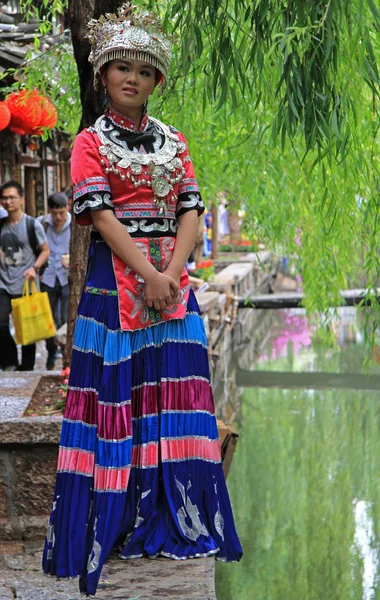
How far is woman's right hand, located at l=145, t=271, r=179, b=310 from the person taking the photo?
3408mm

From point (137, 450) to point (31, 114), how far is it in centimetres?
607

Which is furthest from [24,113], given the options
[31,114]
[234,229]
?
[234,229]

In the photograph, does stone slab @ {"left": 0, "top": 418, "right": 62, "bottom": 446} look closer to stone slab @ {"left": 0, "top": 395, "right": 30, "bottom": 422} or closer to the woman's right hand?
stone slab @ {"left": 0, "top": 395, "right": 30, "bottom": 422}

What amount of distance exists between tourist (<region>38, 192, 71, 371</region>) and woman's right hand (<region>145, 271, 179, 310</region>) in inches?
238

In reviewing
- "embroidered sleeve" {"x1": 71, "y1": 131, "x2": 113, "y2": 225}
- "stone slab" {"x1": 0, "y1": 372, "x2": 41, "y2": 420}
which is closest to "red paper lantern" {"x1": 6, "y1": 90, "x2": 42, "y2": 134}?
"stone slab" {"x1": 0, "y1": 372, "x2": 41, "y2": 420}

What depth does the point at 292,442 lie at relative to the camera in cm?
1092

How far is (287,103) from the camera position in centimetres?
343

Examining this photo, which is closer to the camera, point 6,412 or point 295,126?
point 295,126

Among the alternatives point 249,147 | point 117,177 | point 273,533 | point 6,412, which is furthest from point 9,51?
point 117,177

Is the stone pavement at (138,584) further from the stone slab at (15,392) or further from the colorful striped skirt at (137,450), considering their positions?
the stone slab at (15,392)

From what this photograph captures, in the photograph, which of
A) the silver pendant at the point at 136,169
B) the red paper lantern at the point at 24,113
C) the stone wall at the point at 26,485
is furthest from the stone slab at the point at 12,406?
the red paper lantern at the point at 24,113

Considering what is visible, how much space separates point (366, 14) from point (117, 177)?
3.21 ft

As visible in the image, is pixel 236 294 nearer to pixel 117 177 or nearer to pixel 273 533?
pixel 273 533

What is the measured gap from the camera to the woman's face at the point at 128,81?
11.3 ft
